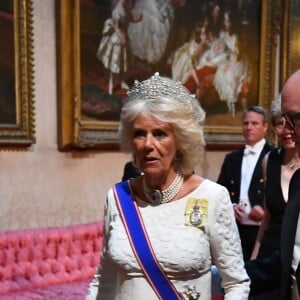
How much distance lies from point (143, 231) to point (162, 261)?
0.39 feet

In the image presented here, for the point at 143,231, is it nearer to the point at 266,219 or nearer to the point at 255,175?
the point at 266,219

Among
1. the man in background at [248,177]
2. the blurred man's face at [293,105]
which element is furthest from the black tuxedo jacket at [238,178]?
the blurred man's face at [293,105]

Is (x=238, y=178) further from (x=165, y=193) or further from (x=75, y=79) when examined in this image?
(x=165, y=193)

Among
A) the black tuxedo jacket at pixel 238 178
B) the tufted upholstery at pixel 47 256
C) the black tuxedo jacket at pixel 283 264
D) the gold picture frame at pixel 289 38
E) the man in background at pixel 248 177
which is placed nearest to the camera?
the black tuxedo jacket at pixel 283 264

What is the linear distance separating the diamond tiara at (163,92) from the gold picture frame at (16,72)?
8.42 ft

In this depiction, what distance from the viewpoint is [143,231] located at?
5.31ft

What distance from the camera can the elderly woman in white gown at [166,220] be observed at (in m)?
1.59

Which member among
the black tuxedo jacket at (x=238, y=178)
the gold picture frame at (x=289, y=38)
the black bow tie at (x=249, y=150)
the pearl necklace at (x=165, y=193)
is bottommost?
the black tuxedo jacket at (x=238, y=178)

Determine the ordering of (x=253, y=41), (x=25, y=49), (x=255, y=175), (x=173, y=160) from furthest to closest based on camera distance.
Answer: (x=253, y=41) < (x=25, y=49) < (x=255, y=175) < (x=173, y=160)

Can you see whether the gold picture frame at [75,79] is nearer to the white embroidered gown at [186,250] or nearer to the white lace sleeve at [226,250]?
the white embroidered gown at [186,250]

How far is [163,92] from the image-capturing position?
65.9 inches

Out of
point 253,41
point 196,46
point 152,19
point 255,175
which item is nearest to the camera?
point 255,175

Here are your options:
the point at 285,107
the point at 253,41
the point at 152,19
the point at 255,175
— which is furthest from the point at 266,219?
the point at 253,41

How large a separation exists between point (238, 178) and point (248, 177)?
0.09m
